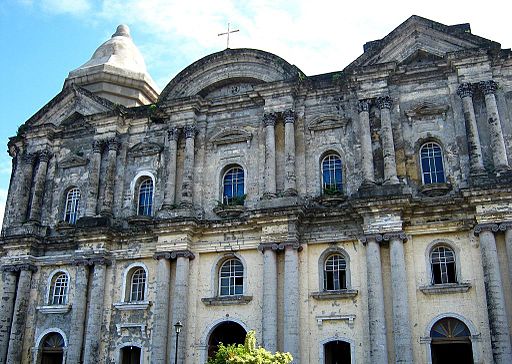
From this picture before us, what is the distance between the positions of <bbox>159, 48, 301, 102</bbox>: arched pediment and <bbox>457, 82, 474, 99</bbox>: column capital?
7003 mm

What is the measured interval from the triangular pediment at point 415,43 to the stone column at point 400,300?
292 inches

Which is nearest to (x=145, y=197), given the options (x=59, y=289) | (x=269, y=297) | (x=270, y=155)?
(x=59, y=289)

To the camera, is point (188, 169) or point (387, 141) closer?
point (387, 141)

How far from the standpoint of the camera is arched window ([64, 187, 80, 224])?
25.6m

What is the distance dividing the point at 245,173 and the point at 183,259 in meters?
4.31

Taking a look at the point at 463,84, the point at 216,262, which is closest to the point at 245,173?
the point at 216,262

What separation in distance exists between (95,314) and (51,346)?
273 cm

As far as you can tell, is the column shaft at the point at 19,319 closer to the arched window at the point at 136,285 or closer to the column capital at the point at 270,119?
the arched window at the point at 136,285

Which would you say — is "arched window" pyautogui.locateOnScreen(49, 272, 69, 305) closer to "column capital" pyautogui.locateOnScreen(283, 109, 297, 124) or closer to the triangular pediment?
"column capital" pyautogui.locateOnScreen(283, 109, 297, 124)

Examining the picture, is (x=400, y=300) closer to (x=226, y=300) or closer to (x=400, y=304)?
(x=400, y=304)

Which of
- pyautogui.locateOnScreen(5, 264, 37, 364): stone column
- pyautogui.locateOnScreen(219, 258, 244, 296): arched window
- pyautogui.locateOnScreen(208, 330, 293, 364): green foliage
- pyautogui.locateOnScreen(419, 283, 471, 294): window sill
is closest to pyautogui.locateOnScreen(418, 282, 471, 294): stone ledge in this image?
pyautogui.locateOnScreen(419, 283, 471, 294): window sill

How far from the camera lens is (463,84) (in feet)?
69.1

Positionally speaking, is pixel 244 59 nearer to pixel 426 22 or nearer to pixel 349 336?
pixel 426 22

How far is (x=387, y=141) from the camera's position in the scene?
69.5 ft
